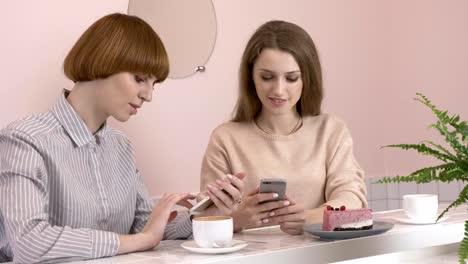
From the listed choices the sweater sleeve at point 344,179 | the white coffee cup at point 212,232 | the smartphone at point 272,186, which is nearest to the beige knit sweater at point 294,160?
the sweater sleeve at point 344,179

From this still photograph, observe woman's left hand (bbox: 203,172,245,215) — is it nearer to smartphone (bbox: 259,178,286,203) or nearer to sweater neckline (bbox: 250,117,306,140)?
smartphone (bbox: 259,178,286,203)

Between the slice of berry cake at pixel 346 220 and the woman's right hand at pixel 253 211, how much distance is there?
280 millimetres

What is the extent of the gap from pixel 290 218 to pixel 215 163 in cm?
69

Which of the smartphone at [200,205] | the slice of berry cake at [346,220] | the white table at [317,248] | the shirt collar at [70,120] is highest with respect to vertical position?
the shirt collar at [70,120]

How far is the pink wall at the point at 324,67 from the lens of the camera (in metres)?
2.94

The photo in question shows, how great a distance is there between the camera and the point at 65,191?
2100mm

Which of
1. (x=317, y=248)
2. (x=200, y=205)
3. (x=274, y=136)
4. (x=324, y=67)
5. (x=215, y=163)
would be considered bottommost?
(x=317, y=248)

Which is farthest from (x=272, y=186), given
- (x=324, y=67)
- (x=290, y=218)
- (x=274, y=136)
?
(x=324, y=67)

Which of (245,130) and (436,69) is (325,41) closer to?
(436,69)

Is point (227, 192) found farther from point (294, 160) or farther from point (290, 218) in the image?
point (294, 160)

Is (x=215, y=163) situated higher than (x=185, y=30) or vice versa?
(x=185, y=30)

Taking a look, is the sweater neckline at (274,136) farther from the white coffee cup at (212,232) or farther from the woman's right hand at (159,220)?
the white coffee cup at (212,232)

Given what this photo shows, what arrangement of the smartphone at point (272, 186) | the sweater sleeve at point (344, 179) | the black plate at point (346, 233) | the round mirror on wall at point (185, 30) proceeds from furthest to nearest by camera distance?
the round mirror on wall at point (185, 30), the sweater sleeve at point (344, 179), the smartphone at point (272, 186), the black plate at point (346, 233)

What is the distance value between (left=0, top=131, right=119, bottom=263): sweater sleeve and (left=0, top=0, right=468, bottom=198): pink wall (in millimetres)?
962
